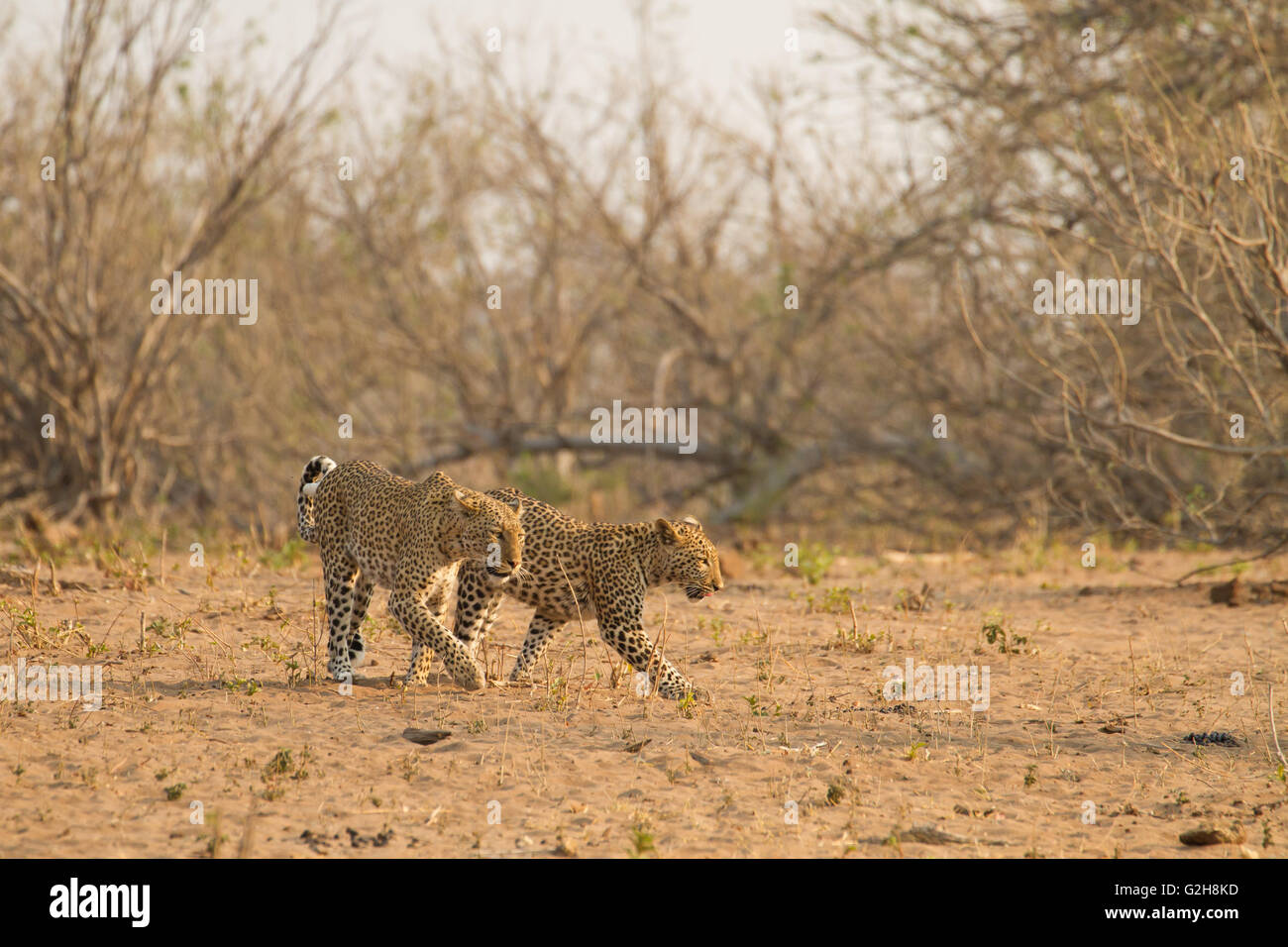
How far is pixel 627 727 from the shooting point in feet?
20.6

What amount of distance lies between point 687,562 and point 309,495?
2.28 m

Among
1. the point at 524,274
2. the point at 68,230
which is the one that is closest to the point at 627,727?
the point at 68,230

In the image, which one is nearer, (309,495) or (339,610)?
(339,610)

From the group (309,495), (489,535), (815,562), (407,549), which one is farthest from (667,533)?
(815,562)

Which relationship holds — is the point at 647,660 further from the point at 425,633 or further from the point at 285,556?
the point at 285,556

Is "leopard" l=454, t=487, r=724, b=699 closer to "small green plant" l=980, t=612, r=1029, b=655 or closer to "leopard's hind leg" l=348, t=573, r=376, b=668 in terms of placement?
"leopard's hind leg" l=348, t=573, r=376, b=668

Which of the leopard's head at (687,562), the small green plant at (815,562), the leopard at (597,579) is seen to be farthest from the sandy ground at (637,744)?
the small green plant at (815,562)

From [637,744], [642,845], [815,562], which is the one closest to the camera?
[642,845]

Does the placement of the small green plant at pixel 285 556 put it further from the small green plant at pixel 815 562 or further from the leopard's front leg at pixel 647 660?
the leopard's front leg at pixel 647 660

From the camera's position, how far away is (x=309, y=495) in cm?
769

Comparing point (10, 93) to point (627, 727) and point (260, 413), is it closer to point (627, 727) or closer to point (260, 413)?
point (260, 413)

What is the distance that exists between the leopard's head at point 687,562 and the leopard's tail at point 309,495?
2.03 m
